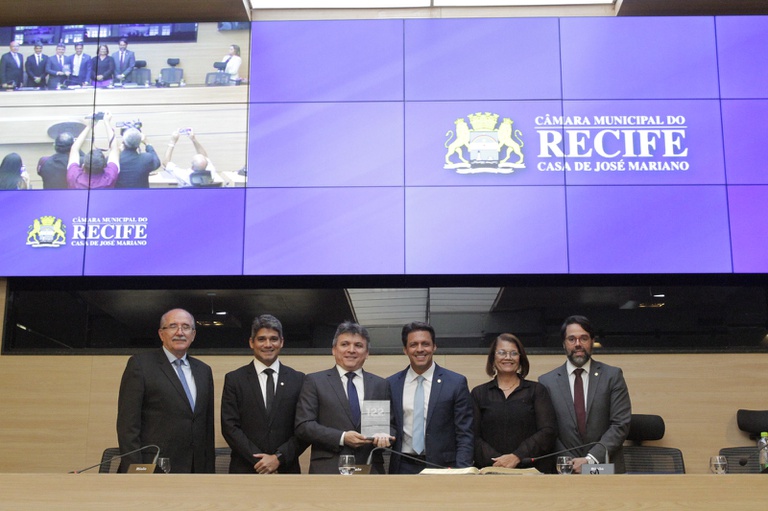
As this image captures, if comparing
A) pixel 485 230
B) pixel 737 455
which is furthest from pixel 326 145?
pixel 737 455

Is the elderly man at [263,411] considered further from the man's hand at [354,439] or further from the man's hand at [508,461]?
the man's hand at [508,461]

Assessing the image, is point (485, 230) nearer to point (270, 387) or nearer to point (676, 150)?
point (676, 150)

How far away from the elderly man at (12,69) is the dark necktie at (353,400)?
11.0 feet

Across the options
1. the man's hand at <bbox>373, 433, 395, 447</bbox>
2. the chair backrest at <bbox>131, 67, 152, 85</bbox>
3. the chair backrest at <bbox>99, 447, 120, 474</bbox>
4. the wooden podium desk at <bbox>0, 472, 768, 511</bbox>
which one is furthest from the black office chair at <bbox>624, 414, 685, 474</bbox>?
the chair backrest at <bbox>131, 67, 152, 85</bbox>

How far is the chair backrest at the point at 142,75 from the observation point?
602 cm

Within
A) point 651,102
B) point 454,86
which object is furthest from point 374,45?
point 651,102

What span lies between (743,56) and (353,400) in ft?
11.9

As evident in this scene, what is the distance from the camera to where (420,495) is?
2.86m

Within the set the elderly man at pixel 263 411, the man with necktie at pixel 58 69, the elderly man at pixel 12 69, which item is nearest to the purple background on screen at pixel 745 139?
the elderly man at pixel 263 411

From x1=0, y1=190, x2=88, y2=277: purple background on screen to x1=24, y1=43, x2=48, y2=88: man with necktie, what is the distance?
78 centimetres

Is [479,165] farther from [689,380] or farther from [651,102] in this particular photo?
[689,380]

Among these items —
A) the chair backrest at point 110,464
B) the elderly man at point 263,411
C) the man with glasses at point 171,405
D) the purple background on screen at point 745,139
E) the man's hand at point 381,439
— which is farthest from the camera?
the purple background on screen at point 745,139

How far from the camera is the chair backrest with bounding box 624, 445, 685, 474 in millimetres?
4867

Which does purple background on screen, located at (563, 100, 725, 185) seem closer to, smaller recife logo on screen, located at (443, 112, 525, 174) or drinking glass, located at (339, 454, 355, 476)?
smaller recife logo on screen, located at (443, 112, 525, 174)
